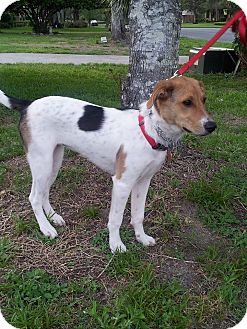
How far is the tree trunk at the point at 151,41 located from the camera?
4.39m

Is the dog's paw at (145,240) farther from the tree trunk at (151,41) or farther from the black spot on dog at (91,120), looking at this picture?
the tree trunk at (151,41)

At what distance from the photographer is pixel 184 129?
3035 mm

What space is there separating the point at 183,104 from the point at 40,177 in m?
1.35

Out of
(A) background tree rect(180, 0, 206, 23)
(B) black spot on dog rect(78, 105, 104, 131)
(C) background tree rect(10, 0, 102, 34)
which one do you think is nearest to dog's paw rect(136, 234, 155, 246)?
(B) black spot on dog rect(78, 105, 104, 131)

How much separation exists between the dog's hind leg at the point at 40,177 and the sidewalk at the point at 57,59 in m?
10.8

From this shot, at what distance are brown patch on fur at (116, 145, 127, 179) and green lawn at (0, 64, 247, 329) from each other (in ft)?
2.19

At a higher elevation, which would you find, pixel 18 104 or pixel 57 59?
pixel 18 104

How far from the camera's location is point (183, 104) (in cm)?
296

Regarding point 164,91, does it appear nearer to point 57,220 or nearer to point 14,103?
point 14,103

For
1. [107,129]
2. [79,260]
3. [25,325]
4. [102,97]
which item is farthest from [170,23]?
[102,97]

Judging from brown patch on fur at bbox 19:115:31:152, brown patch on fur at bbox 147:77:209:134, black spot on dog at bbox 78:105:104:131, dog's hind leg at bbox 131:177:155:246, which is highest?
brown patch on fur at bbox 147:77:209:134

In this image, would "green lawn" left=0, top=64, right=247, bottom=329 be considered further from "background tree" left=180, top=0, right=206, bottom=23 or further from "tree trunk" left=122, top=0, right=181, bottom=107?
"background tree" left=180, top=0, right=206, bottom=23

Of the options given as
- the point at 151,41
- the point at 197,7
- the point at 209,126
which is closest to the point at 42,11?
the point at 151,41

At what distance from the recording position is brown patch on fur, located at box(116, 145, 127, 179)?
3.25m
